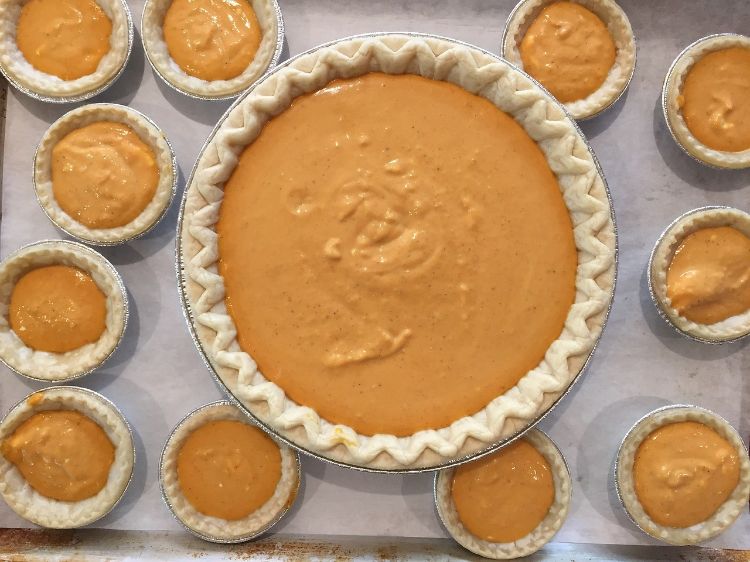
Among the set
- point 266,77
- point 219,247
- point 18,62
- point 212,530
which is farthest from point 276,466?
point 18,62

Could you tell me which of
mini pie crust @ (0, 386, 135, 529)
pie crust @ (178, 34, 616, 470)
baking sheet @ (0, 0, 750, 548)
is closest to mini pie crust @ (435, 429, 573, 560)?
baking sheet @ (0, 0, 750, 548)

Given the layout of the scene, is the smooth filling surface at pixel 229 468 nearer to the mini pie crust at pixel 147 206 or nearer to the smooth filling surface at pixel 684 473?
the mini pie crust at pixel 147 206

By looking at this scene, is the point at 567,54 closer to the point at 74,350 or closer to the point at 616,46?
the point at 616,46

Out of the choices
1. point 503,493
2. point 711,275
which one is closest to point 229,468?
point 503,493

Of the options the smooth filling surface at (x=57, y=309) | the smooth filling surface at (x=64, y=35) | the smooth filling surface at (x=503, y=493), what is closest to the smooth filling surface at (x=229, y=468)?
the smooth filling surface at (x=57, y=309)

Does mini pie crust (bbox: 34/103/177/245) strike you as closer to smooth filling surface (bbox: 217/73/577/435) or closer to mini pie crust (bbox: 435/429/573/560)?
smooth filling surface (bbox: 217/73/577/435)

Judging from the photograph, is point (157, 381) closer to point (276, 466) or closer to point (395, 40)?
point (276, 466)
